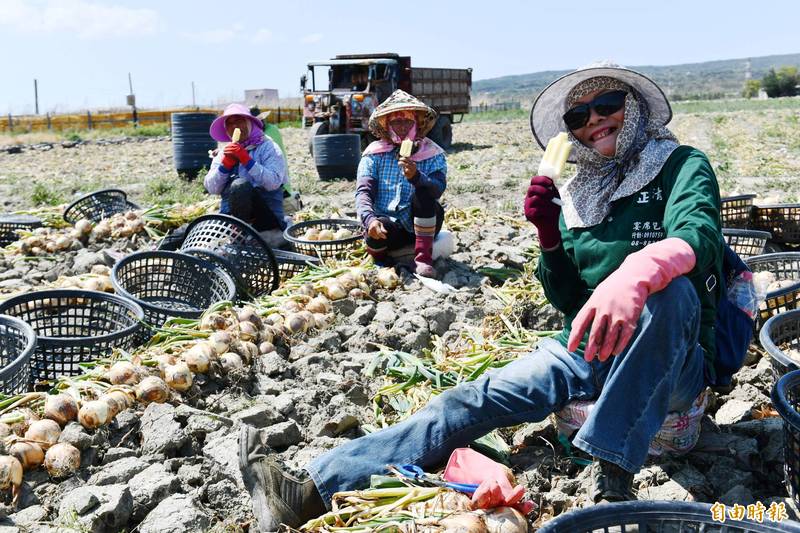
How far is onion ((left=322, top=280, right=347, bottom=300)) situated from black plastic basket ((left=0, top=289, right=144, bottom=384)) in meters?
1.06

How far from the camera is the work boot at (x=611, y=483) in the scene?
78.4 inches

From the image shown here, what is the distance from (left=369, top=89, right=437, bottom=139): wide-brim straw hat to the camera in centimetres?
457

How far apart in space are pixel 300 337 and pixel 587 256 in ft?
5.88

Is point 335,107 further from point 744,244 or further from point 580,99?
point 580,99

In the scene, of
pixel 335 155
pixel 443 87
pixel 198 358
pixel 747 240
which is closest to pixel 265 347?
pixel 198 358

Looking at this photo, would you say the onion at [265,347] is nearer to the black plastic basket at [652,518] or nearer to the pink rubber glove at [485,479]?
the pink rubber glove at [485,479]

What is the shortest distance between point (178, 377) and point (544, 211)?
5.07 ft

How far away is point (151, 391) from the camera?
2875mm

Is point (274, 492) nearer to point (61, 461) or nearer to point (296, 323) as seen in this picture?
point (61, 461)

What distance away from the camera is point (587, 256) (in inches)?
93.1

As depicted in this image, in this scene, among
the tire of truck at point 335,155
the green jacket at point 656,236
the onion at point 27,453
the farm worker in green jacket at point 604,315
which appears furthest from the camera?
the tire of truck at point 335,155

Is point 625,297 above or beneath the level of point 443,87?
beneath

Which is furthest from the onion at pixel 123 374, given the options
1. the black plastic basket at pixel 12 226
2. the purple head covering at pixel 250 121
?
the black plastic basket at pixel 12 226

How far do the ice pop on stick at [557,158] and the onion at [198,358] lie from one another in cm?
Result: 156
